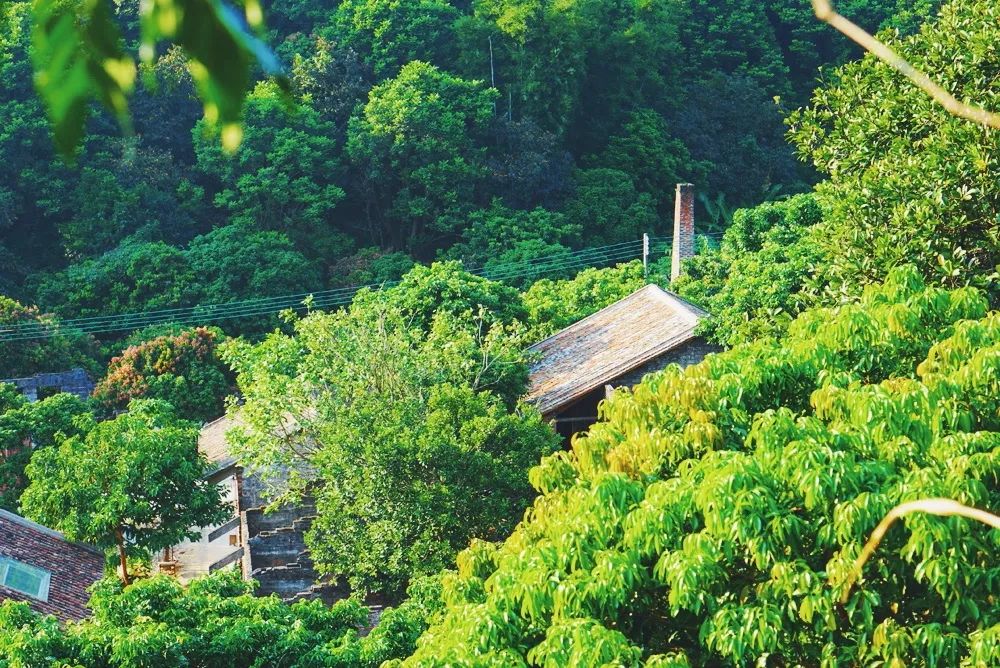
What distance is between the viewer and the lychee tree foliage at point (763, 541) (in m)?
6.84

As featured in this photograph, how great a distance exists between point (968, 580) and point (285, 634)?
5498 millimetres

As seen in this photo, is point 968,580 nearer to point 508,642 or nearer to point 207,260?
point 508,642

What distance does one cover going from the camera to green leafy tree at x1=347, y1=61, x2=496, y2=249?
38.1m

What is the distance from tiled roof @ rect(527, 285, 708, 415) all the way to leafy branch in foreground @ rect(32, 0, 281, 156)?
1593cm

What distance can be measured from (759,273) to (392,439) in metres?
5.49

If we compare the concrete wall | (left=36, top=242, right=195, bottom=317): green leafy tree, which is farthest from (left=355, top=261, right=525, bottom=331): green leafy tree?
(left=36, top=242, right=195, bottom=317): green leafy tree

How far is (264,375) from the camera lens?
56.6ft

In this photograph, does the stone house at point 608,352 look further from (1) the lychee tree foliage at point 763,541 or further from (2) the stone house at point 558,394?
(1) the lychee tree foliage at point 763,541

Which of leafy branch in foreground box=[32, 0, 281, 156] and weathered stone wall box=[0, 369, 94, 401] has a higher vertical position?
leafy branch in foreground box=[32, 0, 281, 156]

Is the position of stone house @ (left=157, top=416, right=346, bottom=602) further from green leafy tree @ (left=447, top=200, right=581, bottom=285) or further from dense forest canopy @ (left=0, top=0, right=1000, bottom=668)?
green leafy tree @ (left=447, top=200, right=581, bottom=285)

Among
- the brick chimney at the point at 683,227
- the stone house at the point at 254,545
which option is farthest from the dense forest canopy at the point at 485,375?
the brick chimney at the point at 683,227

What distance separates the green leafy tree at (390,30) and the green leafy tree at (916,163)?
28577mm

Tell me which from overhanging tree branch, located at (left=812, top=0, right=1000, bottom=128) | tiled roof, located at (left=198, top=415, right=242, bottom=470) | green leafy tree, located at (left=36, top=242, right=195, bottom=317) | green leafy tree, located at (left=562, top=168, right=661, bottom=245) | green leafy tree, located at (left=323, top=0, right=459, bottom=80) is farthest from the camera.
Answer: green leafy tree, located at (left=323, top=0, right=459, bottom=80)

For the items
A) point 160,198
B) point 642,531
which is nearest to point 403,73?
point 160,198
